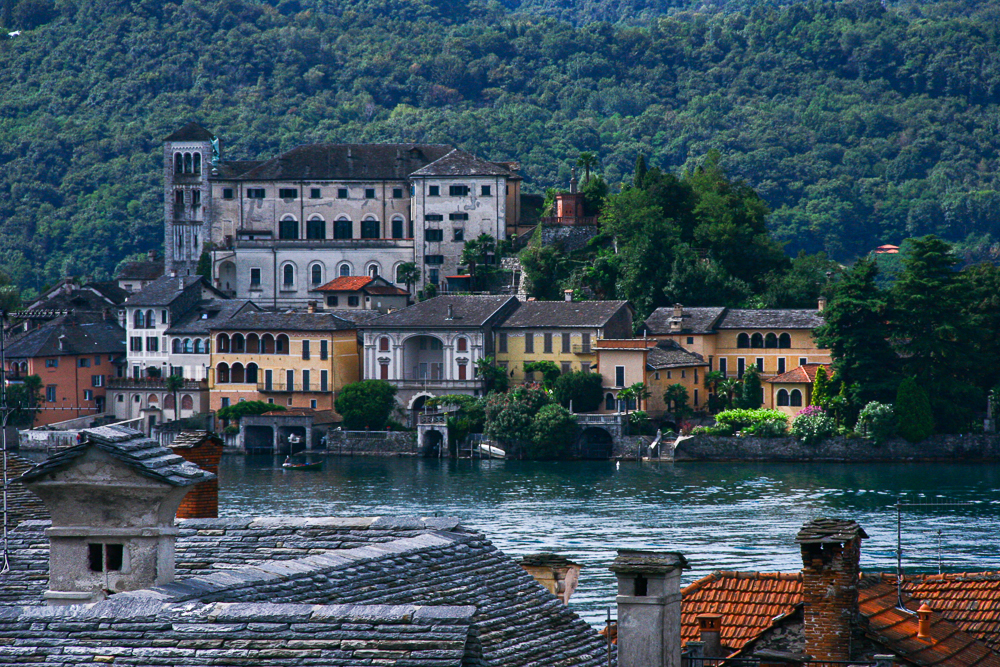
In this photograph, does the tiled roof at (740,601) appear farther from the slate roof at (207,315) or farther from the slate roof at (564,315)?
the slate roof at (207,315)

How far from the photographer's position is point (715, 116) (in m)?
199

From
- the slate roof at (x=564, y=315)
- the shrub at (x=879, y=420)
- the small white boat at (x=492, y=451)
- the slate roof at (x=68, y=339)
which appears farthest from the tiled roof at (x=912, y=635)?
the slate roof at (x=68, y=339)

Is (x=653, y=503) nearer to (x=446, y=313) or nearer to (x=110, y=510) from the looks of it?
(x=446, y=313)

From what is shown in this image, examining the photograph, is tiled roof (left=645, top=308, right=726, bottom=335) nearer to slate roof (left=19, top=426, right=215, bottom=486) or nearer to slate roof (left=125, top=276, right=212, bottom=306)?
slate roof (left=125, top=276, right=212, bottom=306)

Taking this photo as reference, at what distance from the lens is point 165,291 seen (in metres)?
109

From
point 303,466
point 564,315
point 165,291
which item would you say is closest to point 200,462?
point 303,466

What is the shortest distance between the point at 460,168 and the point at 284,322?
18.2 meters

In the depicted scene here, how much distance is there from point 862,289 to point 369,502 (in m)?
30.1

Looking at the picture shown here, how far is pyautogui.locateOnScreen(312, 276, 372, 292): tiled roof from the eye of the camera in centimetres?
10915

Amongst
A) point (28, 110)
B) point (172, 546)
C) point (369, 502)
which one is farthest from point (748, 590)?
point (28, 110)

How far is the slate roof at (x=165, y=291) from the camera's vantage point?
107981mm

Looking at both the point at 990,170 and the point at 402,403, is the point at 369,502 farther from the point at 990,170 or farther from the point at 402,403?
the point at 990,170

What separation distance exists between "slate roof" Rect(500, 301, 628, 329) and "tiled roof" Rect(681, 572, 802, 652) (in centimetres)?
7252

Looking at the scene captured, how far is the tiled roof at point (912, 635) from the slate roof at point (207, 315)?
286 ft
